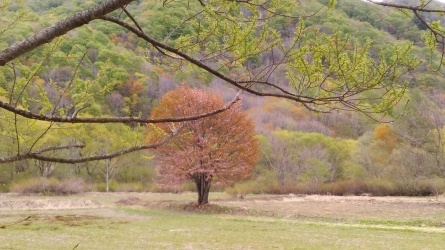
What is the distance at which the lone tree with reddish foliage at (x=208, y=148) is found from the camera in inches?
878

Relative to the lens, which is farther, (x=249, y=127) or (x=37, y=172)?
(x=37, y=172)

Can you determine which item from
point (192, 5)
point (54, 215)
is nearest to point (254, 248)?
point (192, 5)

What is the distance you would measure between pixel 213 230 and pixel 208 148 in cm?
747

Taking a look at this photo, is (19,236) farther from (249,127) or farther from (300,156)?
(300,156)

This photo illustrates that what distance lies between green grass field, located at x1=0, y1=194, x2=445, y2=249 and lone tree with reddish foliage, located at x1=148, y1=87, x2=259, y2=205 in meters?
2.09

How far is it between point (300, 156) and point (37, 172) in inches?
969

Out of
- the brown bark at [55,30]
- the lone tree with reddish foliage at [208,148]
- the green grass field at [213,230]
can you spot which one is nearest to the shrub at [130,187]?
the lone tree with reddish foliage at [208,148]

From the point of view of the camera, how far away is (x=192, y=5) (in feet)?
9.98

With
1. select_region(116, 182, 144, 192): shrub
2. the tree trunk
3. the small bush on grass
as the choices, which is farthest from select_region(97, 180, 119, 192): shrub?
the tree trunk

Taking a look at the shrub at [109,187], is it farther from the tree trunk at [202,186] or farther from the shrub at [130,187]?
the tree trunk at [202,186]

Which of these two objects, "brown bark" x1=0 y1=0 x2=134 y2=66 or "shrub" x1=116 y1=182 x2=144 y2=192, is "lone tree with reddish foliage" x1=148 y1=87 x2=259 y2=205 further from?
"brown bark" x1=0 y1=0 x2=134 y2=66

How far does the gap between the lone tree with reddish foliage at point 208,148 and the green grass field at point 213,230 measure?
6.85 ft

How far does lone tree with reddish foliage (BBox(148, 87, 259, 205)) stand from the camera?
2231 cm

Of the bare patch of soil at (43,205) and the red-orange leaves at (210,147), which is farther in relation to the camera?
the red-orange leaves at (210,147)
